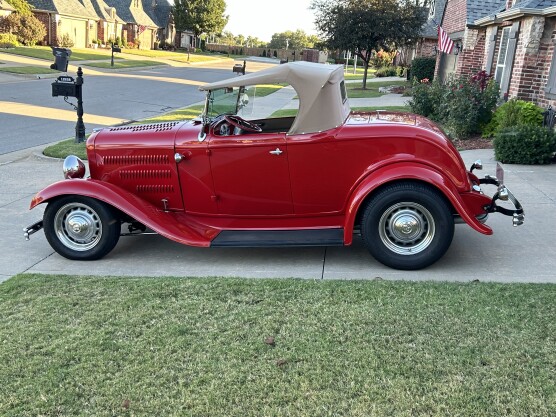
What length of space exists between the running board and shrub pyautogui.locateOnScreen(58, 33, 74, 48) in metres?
46.5

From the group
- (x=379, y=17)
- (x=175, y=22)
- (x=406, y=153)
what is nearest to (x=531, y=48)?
(x=406, y=153)

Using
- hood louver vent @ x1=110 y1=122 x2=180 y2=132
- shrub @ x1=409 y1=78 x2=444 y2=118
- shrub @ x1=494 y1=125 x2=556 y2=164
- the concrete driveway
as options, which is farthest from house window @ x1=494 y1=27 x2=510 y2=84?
hood louver vent @ x1=110 y1=122 x2=180 y2=132

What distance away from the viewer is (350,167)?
4793 mm

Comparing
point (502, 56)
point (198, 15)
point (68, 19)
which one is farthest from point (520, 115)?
point (198, 15)

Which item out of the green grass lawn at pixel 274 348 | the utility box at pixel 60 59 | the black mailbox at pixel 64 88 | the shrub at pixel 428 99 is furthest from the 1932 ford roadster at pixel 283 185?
the shrub at pixel 428 99

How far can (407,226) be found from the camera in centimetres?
473

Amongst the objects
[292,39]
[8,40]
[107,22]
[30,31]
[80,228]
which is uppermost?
[292,39]

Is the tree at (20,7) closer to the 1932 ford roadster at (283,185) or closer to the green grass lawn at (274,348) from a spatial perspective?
the 1932 ford roadster at (283,185)

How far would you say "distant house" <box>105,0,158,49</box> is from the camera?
204 ft

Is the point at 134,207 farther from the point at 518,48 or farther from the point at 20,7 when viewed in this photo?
the point at 20,7

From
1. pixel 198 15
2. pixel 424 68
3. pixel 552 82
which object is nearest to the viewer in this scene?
pixel 552 82

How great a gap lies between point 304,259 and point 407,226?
1035 mm

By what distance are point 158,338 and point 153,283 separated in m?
0.96

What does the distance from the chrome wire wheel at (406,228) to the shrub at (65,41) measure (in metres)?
47.2
